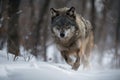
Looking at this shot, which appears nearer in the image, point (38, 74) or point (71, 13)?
point (38, 74)

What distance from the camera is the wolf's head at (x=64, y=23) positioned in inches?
460

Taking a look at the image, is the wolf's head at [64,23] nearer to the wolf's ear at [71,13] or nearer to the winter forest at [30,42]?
the wolf's ear at [71,13]

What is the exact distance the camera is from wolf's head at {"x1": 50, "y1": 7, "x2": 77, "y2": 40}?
11.7 metres

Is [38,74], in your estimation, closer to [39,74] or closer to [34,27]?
[39,74]

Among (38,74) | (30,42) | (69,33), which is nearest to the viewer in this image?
(38,74)

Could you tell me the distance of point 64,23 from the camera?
11.8 m

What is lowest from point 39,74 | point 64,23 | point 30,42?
point 39,74

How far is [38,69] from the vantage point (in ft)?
27.0

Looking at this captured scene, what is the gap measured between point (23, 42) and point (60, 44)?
6.17 meters

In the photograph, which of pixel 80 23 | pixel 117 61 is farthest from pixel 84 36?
pixel 117 61

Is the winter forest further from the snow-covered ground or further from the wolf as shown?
the wolf

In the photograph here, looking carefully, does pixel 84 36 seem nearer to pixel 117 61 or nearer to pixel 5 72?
pixel 5 72

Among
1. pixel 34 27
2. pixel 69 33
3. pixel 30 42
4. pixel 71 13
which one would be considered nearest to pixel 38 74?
pixel 69 33

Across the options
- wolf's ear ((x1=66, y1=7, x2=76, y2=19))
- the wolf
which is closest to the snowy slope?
the wolf
